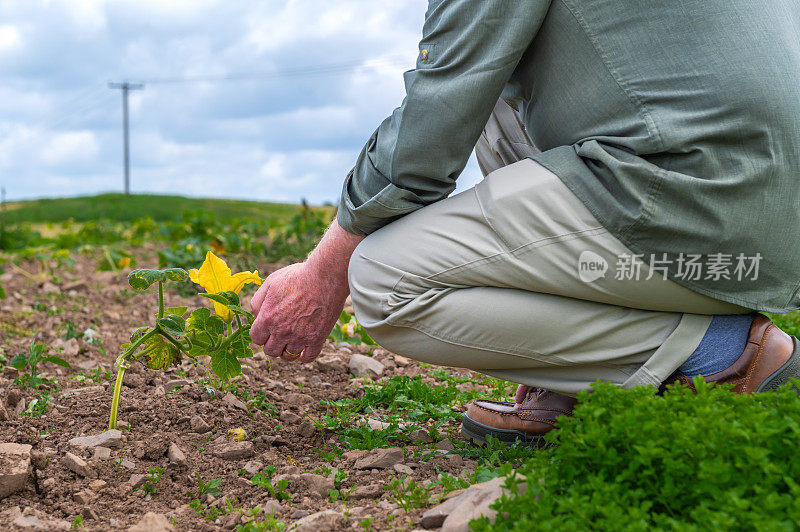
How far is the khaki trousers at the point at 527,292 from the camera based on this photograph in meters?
1.96

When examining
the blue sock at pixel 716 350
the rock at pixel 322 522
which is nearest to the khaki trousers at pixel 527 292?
the blue sock at pixel 716 350

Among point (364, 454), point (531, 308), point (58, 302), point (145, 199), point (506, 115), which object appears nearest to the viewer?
point (531, 308)

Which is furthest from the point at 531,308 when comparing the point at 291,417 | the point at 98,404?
the point at 98,404

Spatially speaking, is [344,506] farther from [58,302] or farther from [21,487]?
[58,302]

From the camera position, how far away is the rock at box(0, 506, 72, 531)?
1.84m

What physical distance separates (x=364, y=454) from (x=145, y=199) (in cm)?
1687

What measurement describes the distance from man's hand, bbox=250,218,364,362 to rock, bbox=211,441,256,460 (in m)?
0.31

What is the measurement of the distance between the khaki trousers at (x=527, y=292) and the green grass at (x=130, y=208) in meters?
9.85

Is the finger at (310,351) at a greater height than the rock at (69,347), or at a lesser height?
greater

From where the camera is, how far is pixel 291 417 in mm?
2658

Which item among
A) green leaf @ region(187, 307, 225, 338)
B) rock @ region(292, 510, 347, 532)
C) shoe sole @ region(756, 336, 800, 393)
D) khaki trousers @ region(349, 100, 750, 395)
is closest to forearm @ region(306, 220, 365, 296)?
khaki trousers @ region(349, 100, 750, 395)

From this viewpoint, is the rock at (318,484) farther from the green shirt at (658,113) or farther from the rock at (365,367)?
the rock at (365,367)

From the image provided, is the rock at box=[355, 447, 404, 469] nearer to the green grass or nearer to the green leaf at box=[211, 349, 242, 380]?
the green leaf at box=[211, 349, 242, 380]

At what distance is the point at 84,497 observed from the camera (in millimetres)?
2020
